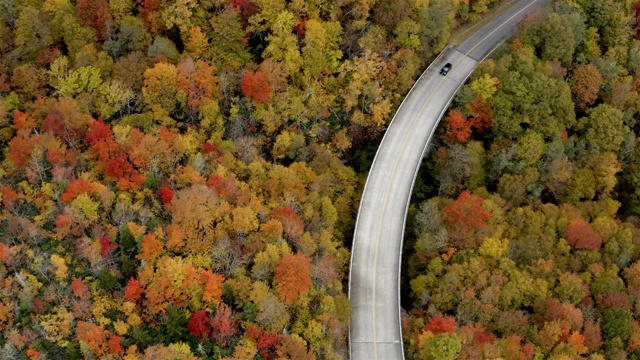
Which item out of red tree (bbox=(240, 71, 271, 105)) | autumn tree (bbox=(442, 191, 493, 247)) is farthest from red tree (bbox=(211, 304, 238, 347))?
autumn tree (bbox=(442, 191, 493, 247))

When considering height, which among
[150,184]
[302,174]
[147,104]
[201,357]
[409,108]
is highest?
[409,108]

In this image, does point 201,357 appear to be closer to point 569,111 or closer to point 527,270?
point 527,270

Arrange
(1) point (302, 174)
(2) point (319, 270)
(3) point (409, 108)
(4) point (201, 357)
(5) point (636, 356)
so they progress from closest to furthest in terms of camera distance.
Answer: (4) point (201, 357), (2) point (319, 270), (5) point (636, 356), (1) point (302, 174), (3) point (409, 108)

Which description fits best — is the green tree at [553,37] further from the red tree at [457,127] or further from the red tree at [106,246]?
the red tree at [106,246]

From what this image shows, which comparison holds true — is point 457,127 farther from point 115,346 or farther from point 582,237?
point 115,346

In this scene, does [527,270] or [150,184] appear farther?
[527,270]

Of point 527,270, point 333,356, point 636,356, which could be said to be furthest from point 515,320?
point 333,356

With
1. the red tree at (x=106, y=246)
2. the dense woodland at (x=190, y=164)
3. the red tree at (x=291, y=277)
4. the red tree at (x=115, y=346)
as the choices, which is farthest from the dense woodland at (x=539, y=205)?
the red tree at (x=106, y=246)
